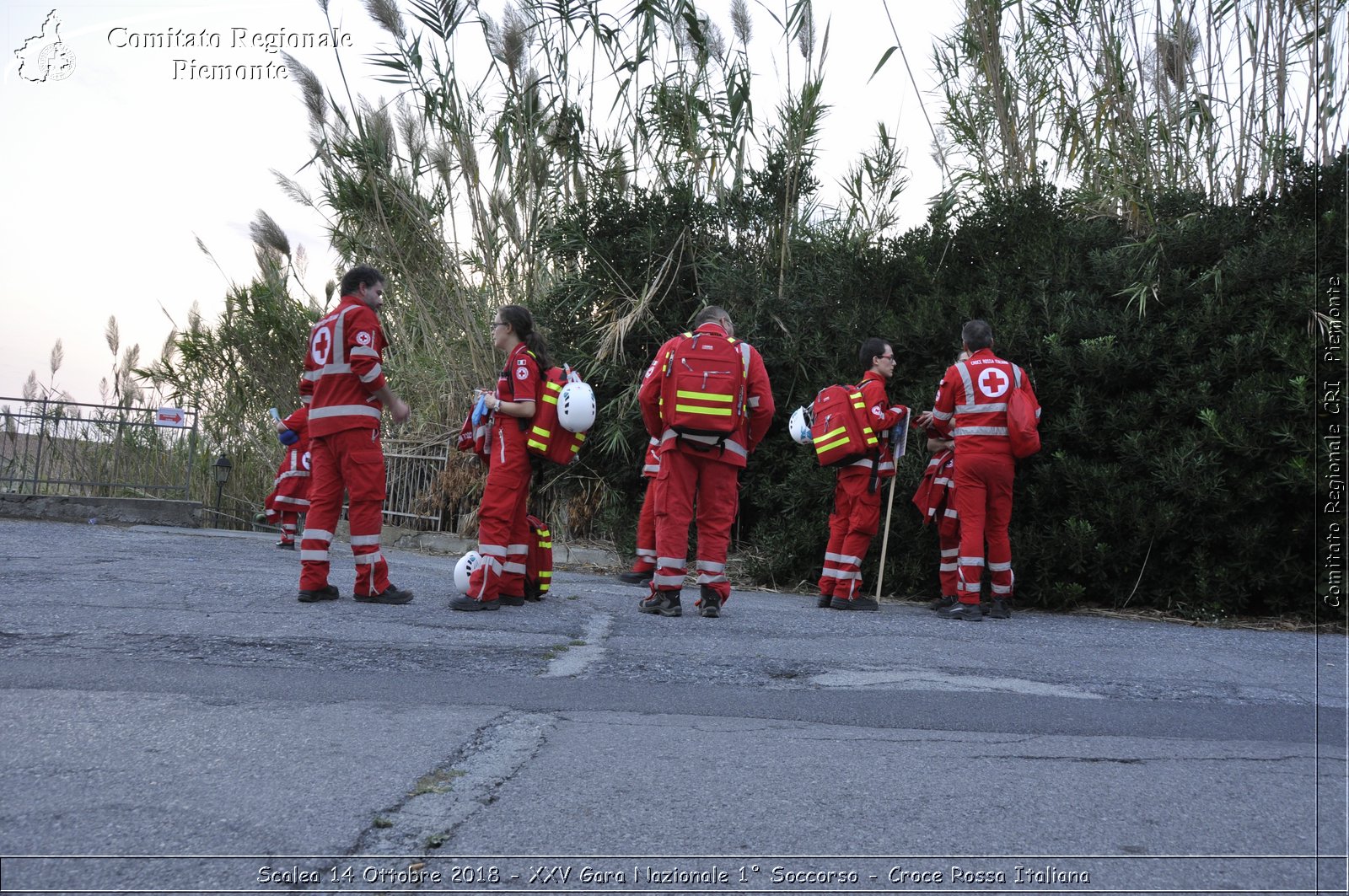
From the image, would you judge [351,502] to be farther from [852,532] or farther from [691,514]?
[852,532]

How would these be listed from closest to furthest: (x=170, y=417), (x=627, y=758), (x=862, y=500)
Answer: (x=627, y=758), (x=862, y=500), (x=170, y=417)

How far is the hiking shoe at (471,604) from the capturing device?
6.17 metres

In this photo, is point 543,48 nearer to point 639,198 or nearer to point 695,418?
point 639,198

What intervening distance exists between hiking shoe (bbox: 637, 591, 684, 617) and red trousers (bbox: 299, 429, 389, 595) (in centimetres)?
164

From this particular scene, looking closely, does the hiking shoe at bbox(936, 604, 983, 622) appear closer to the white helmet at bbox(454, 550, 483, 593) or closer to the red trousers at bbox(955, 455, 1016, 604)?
the red trousers at bbox(955, 455, 1016, 604)

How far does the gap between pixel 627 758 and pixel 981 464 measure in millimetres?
4814

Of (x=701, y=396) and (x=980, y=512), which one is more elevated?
(x=701, y=396)

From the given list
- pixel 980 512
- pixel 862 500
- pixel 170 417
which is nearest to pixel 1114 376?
pixel 980 512

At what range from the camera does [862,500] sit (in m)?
7.76

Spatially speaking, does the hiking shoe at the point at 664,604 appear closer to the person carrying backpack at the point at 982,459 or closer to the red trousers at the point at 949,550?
the person carrying backpack at the point at 982,459

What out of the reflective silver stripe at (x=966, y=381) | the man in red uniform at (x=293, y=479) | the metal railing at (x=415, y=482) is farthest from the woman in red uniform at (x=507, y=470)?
the metal railing at (x=415, y=482)

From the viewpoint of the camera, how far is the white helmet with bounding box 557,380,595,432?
635 centimetres

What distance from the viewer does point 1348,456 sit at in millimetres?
6953

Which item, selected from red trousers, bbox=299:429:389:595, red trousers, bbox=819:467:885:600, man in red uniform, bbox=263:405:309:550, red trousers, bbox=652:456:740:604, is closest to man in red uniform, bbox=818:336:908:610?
red trousers, bbox=819:467:885:600
